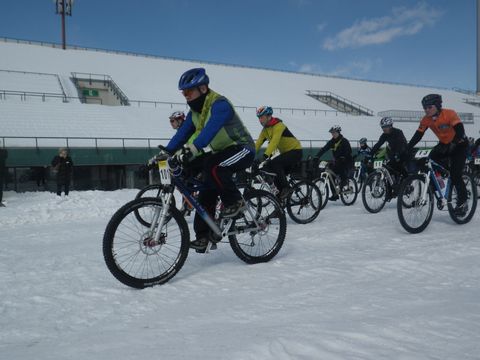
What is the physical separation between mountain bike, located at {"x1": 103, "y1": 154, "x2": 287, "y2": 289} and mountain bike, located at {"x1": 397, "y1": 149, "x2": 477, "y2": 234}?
7.38 feet

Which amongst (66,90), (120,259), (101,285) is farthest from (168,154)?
(66,90)

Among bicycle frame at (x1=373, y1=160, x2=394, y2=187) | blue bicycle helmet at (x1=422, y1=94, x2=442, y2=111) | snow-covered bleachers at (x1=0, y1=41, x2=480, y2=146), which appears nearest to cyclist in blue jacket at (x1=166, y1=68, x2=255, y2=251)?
blue bicycle helmet at (x1=422, y1=94, x2=442, y2=111)

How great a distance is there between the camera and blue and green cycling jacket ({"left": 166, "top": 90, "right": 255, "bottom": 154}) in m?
3.58

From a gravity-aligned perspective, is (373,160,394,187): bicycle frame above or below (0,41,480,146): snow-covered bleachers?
below

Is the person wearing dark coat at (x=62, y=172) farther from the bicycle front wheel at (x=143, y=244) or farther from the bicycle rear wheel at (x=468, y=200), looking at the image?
the bicycle rear wheel at (x=468, y=200)

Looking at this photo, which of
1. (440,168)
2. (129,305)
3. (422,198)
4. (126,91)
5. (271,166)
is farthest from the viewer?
(126,91)

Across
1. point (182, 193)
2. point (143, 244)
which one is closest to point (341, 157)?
point (182, 193)

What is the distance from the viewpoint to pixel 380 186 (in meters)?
7.83

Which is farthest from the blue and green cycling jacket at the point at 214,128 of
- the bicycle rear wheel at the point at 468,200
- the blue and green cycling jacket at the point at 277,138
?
the bicycle rear wheel at the point at 468,200

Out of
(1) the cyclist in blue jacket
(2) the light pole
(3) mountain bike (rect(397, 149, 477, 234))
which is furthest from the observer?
(2) the light pole

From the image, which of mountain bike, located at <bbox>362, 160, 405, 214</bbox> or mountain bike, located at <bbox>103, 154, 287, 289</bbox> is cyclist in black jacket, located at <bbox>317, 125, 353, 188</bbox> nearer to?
mountain bike, located at <bbox>362, 160, 405, 214</bbox>

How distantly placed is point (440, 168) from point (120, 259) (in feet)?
16.8

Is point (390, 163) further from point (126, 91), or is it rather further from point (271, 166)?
point (126, 91)

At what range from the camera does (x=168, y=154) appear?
365cm
